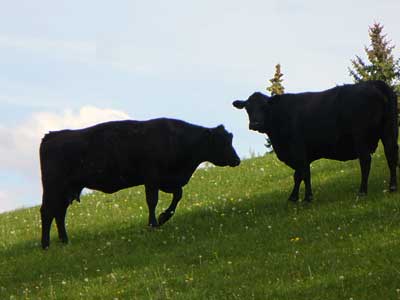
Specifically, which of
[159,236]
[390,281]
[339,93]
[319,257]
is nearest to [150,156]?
[159,236]

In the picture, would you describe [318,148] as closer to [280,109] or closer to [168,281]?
[280,109]


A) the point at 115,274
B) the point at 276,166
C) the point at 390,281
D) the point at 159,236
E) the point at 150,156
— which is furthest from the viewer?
the point at 276,166

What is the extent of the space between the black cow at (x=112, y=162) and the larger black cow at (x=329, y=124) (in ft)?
6.99

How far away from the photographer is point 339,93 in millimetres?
17844

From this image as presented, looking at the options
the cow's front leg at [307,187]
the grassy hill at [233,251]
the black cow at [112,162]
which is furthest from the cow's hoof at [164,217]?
the cow's front leg at [307,187]

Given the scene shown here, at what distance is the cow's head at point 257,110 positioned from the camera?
731 inches

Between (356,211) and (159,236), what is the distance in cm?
434

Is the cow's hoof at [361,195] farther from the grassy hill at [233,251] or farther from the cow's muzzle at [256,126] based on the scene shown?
the cow's muzzle at [256,126]

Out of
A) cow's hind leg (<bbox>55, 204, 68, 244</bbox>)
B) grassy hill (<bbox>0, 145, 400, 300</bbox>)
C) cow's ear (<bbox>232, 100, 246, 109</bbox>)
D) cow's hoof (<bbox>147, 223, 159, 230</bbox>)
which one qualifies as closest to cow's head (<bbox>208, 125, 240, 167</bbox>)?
cow's ear (<bbox>232, 100, 246, 109</bbox>)

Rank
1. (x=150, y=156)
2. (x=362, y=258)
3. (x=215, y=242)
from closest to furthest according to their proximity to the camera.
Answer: (x=362, y=258) → (x=215, y=242) → (x=150, y=156)

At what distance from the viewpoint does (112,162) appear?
58.5 ft

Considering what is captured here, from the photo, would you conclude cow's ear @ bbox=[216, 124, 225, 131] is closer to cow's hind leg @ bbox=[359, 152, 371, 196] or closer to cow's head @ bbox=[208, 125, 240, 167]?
cow's head @ bbox=[208, 125, 240, 167]

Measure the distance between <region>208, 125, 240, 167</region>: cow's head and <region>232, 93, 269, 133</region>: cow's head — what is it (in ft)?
2.39

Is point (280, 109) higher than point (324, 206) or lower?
higher
